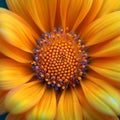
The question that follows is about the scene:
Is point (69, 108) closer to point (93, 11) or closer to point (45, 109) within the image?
point (45, 109)

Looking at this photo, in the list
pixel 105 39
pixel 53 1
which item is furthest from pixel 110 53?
pixel 53 1

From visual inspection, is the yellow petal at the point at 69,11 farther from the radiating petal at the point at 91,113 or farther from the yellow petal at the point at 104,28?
the radiating petal at the point at 91,113

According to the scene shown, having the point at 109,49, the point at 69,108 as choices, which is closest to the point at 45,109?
the point at 69,108

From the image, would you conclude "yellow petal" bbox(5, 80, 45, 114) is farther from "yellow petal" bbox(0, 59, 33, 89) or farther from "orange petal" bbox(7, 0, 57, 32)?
"orange petal" bbox(7, 0, 57, 32)

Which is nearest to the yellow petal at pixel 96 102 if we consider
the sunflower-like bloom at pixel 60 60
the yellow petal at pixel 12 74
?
the sunflower-like bloom at pixel 60 60

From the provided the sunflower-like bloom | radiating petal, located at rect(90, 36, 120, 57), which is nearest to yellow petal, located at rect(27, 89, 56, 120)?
the sunflower-like bloom
